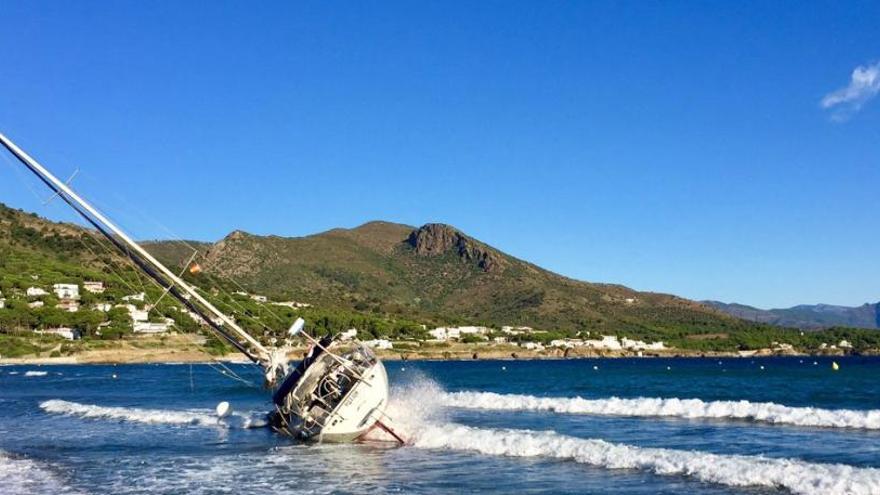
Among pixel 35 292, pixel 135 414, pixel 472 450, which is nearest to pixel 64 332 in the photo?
pixel 35 292

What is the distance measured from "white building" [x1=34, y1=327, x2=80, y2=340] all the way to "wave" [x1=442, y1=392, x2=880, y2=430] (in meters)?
100

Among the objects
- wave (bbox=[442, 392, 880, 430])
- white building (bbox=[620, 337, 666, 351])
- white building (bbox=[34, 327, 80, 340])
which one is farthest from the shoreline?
wave (bbox=[442, 392, 880, 430])

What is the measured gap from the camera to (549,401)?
45938 mm

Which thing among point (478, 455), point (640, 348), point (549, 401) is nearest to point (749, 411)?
point (549, 401)

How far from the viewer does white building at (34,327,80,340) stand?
130m

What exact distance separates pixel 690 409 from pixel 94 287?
13620 cm

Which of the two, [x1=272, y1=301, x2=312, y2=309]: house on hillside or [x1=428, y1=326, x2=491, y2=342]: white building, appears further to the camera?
[x1=428, y1=326, x2=491, y2=342]: white building

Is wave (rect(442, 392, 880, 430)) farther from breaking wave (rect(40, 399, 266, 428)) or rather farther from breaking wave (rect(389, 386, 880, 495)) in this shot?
breaking wave (rect(40, 399, 266, 428))

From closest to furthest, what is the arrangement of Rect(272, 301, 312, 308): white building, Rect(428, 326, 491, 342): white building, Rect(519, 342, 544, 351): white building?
Rect(272, 301, 312, 308): white building < Rect(428, 326, 491, 342): white building < Rect(519, 342, 544, 351): white building

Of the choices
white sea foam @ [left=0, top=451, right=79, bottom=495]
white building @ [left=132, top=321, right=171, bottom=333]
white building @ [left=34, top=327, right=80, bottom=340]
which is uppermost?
white building @ [left=132, top=321, right=171, bottom=333]

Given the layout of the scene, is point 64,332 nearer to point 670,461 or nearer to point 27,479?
point 27,479

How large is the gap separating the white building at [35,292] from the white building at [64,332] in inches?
288

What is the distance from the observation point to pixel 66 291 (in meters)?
142

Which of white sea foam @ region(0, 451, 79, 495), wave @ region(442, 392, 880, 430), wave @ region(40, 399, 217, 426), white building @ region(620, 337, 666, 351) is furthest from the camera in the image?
white building @ region(620, 337, 666, 351)
